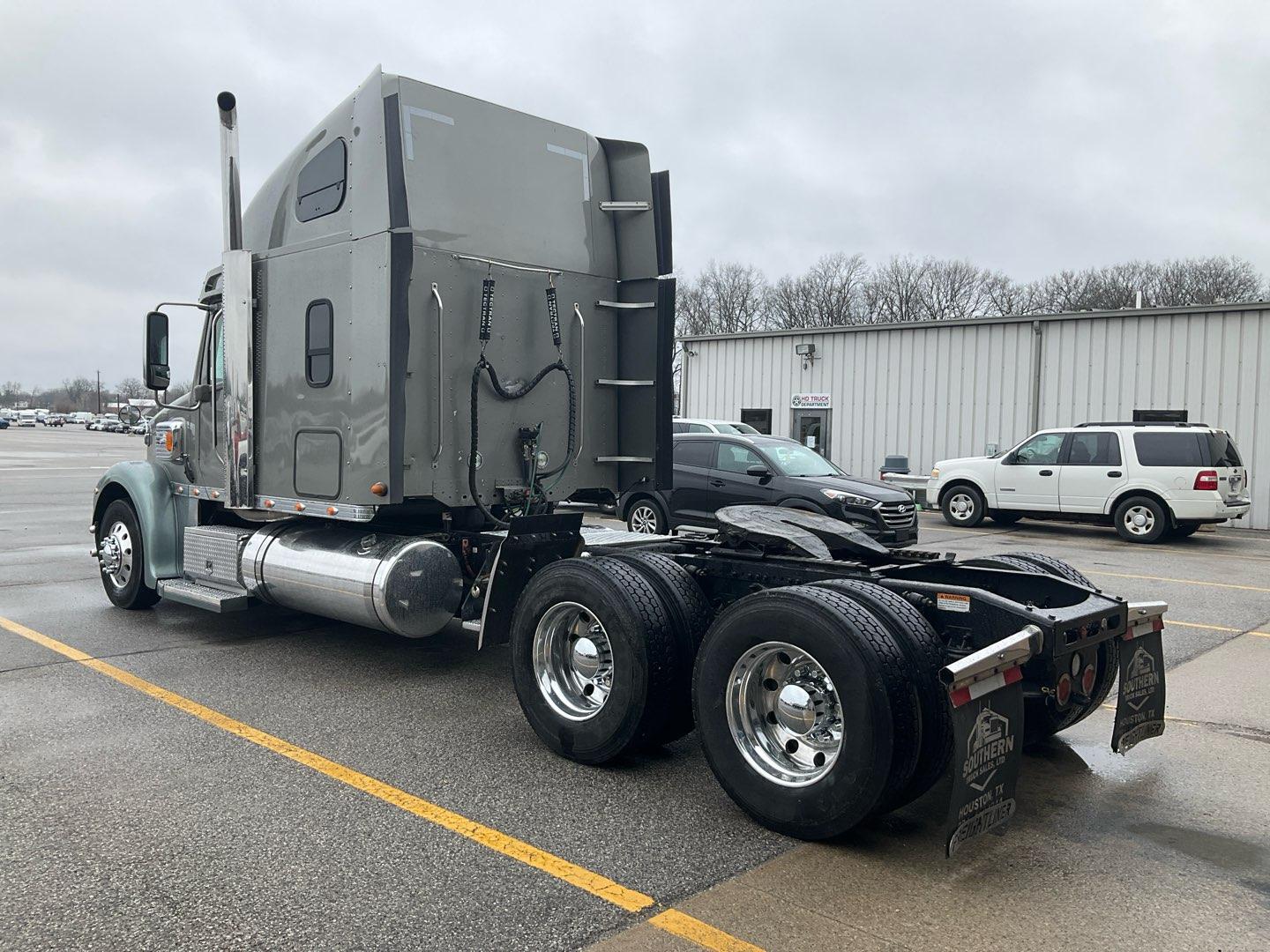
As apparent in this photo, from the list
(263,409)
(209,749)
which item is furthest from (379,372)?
Result: (209,749)

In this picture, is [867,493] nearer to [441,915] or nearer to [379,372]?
[379,372]

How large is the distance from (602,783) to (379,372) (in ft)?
9.26

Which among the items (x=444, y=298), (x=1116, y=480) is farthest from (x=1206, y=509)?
(x=444, y=298)

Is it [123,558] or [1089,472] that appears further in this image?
[1089,472]

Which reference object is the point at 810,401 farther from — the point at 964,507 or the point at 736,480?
the point at 736,480

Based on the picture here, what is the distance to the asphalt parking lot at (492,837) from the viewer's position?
125 inches

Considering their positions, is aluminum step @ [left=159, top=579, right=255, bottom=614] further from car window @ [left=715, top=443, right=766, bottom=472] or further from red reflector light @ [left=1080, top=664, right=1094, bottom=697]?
car window @ [left=715, top=443, right=766, bottom=472]

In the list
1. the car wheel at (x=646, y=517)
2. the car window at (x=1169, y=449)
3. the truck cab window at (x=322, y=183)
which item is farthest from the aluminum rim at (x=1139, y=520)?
the truck cab window at (x=322, y=183)

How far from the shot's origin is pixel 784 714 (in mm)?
3988

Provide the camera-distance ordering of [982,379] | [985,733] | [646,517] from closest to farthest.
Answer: [985,733]
[646,517]
[982,379]

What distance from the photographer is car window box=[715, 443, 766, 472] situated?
1356 centimetres

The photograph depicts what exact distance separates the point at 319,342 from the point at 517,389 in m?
1.29

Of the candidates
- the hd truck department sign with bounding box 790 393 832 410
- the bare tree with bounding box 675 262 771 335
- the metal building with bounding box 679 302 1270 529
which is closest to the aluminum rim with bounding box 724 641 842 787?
the metal building with bounding box 679 302 1270 529

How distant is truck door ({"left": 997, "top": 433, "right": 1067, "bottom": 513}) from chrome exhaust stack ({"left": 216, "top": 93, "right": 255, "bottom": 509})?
1340cm
